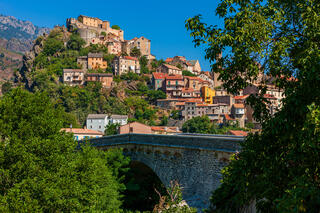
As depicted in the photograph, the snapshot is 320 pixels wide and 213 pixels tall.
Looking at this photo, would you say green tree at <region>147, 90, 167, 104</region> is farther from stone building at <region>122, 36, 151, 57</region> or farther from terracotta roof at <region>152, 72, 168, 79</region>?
stone building at <region>122, 36, 151, 57</region>

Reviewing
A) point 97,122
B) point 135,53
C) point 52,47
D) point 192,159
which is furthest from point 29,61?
point 192,159

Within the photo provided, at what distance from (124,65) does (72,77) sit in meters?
18.0

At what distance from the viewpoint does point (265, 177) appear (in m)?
5.78

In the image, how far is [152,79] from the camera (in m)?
103

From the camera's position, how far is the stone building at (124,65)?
104 m

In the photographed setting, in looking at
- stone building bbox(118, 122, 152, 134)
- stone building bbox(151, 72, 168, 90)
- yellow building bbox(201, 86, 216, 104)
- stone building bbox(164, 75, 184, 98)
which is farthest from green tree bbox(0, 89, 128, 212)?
stone building bbox(151, 72, 168, 90)

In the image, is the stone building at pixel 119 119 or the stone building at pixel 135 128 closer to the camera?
the stone building at pixel 135 128

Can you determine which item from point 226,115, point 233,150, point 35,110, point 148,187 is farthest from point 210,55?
point 226,115

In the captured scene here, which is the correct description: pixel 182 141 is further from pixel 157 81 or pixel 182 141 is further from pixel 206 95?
pixel 157 81

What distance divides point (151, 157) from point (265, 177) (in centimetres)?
1346

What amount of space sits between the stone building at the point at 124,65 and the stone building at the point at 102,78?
7.29 m

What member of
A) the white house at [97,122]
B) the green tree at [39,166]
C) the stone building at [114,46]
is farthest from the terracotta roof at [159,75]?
the green tree at [39,166]

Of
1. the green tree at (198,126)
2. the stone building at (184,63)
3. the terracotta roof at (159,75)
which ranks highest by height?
the stone building at (184,63)

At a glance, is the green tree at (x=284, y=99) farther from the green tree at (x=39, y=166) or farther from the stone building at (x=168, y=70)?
the stone building at (x=168, y=70)
